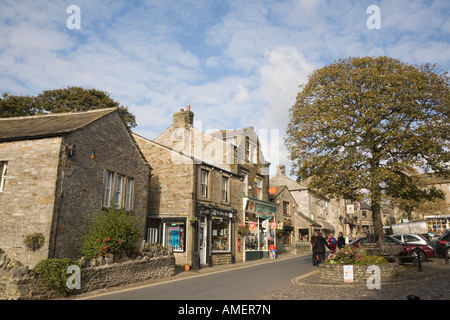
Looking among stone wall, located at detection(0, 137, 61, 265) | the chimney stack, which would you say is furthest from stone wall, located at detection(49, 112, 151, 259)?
the chimney stack

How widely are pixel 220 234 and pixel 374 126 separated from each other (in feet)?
36.9

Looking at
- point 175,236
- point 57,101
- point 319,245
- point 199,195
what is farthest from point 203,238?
point 57,101

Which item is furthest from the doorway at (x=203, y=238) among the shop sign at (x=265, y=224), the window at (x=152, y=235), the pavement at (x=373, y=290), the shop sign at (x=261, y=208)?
the shop sign at (x=265, y=224)

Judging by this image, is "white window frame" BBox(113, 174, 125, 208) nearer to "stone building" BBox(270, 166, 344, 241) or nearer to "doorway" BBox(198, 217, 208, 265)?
"doorway" BBox(198, 217, 208, 265)

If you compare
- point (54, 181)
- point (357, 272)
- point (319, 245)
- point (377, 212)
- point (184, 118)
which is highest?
point (184, 118)

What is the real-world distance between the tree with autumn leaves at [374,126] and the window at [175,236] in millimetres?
7730

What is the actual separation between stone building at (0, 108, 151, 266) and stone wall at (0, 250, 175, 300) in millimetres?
1140

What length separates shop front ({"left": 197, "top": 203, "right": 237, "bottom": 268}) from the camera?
63.5 ft

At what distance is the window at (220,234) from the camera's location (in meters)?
20.8

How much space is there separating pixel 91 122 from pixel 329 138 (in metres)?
11.2

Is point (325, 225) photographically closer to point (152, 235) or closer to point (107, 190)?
point (152, 235)

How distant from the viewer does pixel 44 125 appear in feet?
46.4
